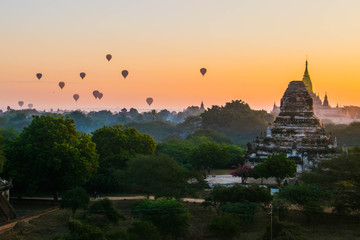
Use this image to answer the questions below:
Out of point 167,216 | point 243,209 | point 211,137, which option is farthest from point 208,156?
point 167,216

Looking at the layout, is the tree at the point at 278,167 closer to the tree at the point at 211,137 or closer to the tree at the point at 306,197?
the tree at the point at 306,197

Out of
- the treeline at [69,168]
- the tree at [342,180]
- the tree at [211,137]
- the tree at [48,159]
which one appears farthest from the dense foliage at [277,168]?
the tree at [211,137]

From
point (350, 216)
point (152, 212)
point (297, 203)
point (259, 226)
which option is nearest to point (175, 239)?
point (152, 212)

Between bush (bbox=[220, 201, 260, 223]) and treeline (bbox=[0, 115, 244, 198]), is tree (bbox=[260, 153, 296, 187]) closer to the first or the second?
treeline (bbox=[0, 115, 244, 198])

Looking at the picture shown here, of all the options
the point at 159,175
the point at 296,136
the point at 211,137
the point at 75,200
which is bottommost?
the point at 75,200

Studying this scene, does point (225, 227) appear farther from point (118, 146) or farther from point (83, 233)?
point (118, 146)

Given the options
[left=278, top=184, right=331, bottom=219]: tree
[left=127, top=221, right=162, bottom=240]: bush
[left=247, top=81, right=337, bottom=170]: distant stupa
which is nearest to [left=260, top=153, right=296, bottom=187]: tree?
[left=278, top=184, right=331, bottom=219]: tree
